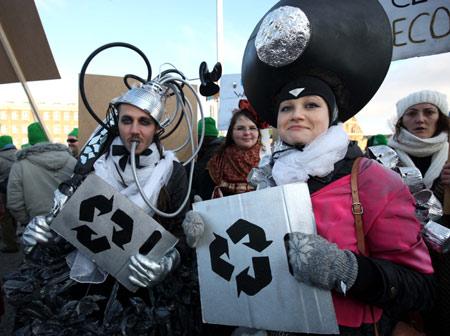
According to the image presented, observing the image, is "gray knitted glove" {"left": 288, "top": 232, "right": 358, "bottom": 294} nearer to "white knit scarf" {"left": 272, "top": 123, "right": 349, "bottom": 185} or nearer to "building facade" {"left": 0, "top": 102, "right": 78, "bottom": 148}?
"white knit scarf" {"left": 272, "top": 123, "right": 349, "bottom": 185}

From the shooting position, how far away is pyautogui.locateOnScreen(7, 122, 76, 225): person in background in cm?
355

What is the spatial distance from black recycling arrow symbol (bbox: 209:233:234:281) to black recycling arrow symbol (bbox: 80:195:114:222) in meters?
0.59

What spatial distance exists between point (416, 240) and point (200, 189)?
254 centimetres

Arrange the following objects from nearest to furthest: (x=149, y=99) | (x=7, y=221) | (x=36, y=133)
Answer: (x=149, y=99), (x=36, y=133), (x=7, y=221)

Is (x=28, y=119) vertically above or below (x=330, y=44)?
below

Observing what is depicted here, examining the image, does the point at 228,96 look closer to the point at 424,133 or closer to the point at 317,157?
the point at 424,133

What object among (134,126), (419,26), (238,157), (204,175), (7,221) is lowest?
(7,221)

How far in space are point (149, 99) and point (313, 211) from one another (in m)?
1.12

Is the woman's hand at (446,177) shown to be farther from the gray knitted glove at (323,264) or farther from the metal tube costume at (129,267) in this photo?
the metal tube costume at (129,267)

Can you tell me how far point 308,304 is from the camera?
1106mm

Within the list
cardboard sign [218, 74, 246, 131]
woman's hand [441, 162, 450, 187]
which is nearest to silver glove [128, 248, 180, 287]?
woman's hand [441, 162, 450, 187]

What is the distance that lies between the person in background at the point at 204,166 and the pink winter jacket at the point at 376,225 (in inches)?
83.2

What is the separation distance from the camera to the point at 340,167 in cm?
128

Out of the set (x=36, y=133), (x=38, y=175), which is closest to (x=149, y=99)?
(x=38, y=175)
